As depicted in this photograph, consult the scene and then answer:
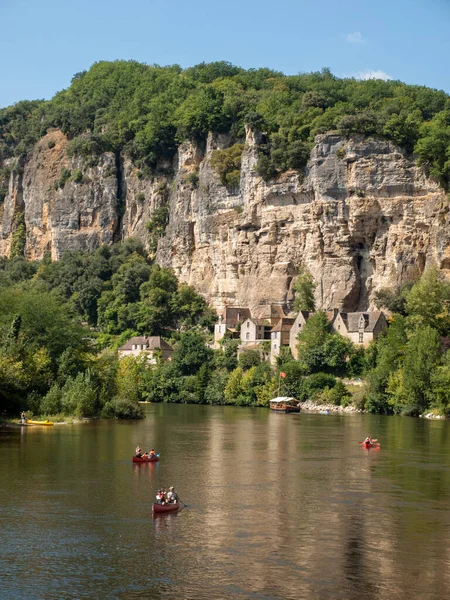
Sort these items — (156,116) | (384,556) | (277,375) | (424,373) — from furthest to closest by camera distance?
(156,116) → (277,375) → (424,373) → (384,556)

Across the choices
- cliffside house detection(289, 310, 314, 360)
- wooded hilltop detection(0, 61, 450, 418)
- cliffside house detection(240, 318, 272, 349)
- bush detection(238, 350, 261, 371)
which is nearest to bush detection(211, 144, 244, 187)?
wooded hilltop detection(0, 61, 450, 418)

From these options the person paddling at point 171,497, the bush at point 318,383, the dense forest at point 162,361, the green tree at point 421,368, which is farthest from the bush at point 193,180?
the person paddling at point 171,497

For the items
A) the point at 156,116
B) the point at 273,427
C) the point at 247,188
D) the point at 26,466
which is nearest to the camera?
the point at 26,466

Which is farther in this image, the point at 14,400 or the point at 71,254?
the point at 71,254

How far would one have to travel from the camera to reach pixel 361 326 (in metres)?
85.2

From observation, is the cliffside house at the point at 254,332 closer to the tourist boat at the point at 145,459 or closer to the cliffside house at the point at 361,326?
the cliffside house at the point at 361,326

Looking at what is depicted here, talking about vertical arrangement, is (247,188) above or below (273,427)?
above

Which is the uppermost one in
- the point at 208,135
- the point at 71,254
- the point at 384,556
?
the point at 208,135

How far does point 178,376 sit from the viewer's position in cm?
9275

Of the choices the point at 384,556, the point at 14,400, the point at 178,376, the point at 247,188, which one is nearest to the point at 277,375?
the point at 178,376

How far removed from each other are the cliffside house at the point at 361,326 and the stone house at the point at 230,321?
13528mm

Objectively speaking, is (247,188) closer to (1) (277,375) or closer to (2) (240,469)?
(1) (277,375)

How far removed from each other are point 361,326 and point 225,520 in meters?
58.7

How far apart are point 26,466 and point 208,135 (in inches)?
3233
